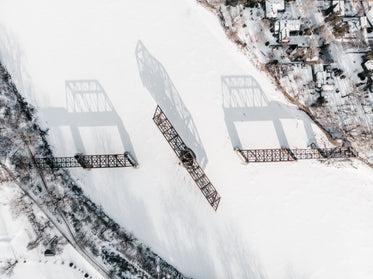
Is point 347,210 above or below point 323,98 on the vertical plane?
below

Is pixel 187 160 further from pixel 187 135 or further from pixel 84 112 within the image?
pixel 84 112

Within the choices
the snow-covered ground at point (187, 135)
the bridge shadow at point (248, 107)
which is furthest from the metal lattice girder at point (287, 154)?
the bridge shadow at point (248, 107)

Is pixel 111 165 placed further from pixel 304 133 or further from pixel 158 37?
pixel 304 133

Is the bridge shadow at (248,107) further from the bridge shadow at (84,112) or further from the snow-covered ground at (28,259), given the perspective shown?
the snow-covered ground at (28,259)

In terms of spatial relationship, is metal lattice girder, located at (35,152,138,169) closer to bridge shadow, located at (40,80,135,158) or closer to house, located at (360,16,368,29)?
bridge shadow, located at (40,80,135,158)

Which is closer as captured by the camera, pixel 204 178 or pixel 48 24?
pixel 204 178

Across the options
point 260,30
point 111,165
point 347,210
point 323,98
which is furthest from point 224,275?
point 260,30
